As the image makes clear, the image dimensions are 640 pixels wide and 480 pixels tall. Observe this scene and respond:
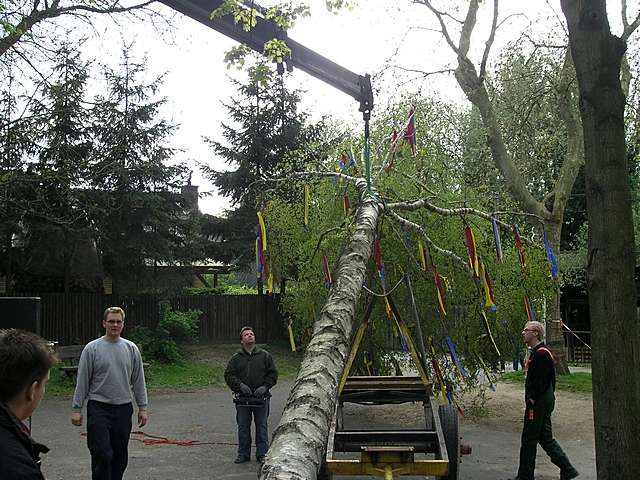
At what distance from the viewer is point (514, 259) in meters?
12.8

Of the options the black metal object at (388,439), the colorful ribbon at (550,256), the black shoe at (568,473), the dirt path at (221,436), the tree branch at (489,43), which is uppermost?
the tree branch at (489,43)

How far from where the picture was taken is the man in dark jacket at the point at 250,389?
9.15m

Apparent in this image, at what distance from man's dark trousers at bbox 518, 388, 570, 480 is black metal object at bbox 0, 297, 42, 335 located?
5.80 meters

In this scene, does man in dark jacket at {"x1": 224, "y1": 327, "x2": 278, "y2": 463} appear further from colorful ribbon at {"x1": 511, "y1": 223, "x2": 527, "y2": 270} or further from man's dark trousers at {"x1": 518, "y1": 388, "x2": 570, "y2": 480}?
colorful ribbon at {"x1": 511, "y1": 223, "x2": 527, "y2": 270}

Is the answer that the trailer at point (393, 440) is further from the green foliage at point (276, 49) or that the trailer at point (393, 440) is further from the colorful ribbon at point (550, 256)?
the colorful ribbon at point (550, 256)

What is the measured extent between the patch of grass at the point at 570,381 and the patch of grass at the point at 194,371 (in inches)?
252

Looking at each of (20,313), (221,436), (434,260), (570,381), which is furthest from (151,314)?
(20,313)

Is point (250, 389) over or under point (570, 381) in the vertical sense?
over

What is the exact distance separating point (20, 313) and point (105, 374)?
2.57 metres

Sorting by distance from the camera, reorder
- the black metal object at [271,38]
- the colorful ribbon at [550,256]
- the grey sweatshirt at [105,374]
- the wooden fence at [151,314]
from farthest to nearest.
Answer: the wooden fence at [151,314] → the colorful ribbon at [550,256] → the black metal object at [271,38] → the grey sweatshirt at [105,374]

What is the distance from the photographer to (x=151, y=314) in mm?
23734

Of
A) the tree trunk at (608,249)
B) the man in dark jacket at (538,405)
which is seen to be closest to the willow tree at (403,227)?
the man in dark jacket at (538,405)

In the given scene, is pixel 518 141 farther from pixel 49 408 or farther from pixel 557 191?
pixel 49 408

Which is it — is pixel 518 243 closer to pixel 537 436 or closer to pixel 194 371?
pixel 537 436
